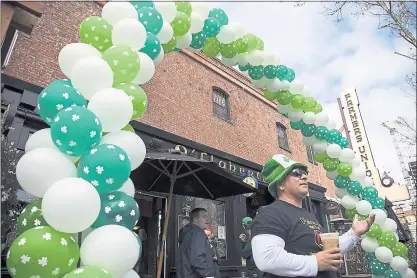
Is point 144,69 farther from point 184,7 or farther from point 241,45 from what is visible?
point 241,45

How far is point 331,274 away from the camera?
91.0 inches

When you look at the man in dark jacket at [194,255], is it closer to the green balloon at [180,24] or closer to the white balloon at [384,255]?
the green balloon at [180,24]

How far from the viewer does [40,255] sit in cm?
200

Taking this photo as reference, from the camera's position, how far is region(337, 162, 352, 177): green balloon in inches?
223

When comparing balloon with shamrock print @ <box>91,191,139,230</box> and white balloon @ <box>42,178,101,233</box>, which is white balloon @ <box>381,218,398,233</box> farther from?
white balloon @ <box>42,178,101,233</box>

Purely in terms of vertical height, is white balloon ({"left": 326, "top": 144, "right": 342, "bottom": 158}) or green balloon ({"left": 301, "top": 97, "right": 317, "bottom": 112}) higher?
green balloon ({"left": 301, "top": 97, "right": 317, "bottom": 112})

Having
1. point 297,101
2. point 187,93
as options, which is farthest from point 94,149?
point 187,93

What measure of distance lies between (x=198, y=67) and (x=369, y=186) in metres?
5.83

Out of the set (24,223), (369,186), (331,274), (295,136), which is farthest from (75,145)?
(295,136)

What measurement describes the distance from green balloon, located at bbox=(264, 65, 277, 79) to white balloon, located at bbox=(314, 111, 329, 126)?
1.08m

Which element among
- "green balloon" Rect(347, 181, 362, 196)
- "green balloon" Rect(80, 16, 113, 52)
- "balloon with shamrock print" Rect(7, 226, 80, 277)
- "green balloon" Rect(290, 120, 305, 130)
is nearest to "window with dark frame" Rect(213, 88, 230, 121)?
"green balloon" Rect(290, 120, 305, 130)

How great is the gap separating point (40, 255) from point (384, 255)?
198 inches

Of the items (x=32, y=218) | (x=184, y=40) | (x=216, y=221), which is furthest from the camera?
(x=216, y=221)

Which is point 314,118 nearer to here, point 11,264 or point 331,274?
point 331,274
